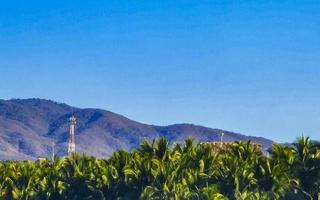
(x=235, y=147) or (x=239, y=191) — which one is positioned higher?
(x=235, y=147)

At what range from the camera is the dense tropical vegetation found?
80.4 meters

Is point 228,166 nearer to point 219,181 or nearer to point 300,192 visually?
point 219,181

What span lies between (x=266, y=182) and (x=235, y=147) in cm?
798

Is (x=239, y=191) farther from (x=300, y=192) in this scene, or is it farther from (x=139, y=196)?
(x=139, y=196)

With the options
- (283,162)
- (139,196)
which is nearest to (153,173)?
(139,196)

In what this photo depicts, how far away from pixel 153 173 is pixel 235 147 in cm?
1127

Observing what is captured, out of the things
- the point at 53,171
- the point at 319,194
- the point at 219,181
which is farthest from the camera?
the point at 53,171

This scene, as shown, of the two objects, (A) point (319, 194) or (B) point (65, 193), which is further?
(B) point (65, 193)

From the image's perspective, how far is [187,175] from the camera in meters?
84.9

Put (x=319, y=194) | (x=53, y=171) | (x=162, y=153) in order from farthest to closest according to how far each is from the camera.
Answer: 1. (x=53, y=171)
2. (x=162, y=153)
3. (x=319, y=194)

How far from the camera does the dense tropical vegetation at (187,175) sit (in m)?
80.4

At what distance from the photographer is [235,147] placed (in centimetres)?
8800

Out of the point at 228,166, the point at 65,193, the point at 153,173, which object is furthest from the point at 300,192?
the point at 65,193

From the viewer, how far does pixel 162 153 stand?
89.8m
